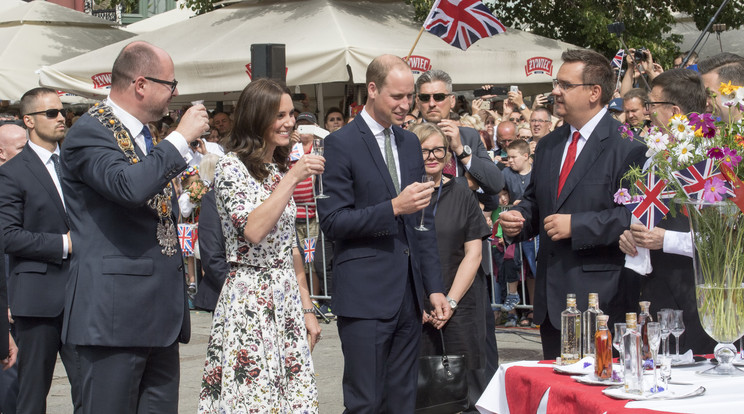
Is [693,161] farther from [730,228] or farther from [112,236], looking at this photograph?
[112,236]

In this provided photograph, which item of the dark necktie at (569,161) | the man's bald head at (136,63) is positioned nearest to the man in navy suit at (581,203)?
the dark necktie at (569,161)

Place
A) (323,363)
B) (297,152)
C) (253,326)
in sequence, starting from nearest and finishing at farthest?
(253,326)
(323,363)
(297,152)

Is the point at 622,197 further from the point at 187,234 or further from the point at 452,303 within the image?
the point at 187,234

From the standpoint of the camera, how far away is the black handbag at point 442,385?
17.4 ft

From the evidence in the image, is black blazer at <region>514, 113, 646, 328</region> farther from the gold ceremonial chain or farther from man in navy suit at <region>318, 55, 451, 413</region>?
the gold ceremonial chain

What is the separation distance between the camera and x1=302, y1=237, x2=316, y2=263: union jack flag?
35.1 ft

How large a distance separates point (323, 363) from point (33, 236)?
349 centimetres

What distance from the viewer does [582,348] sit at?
3947mm

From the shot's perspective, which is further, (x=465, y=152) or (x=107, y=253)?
(x=465, y=152)

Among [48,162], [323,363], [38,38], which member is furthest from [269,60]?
[38,38]

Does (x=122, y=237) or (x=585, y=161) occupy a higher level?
(x=585, y=161)

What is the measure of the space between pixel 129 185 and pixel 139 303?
56 centimetres

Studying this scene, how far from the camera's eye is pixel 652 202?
3.90m

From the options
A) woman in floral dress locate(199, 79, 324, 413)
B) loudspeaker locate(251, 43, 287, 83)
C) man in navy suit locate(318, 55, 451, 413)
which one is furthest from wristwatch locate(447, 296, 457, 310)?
loudspeaker locate(251, 43, 287, 83)
